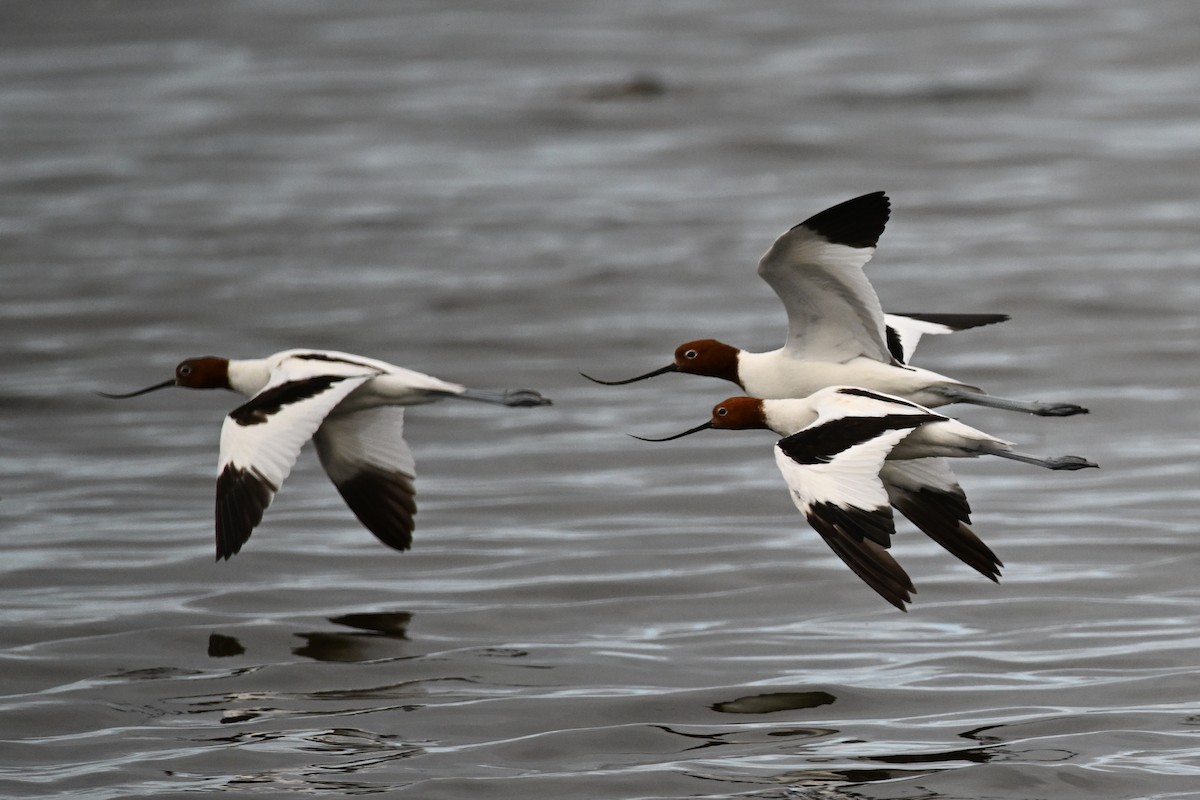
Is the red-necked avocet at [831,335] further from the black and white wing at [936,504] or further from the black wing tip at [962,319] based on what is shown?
the black wing tip at [962,319]

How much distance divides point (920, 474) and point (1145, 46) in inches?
955

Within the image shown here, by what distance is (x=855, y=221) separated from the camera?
10.5 metres

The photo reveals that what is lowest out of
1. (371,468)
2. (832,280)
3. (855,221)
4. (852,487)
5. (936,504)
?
(371,468)

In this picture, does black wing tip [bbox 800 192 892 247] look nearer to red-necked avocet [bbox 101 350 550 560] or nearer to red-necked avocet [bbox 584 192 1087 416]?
red-necked avocet [bbox 584 192 1087 416]

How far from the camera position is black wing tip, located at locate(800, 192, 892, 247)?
10.4m

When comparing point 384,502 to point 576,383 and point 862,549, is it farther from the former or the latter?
point 576,383

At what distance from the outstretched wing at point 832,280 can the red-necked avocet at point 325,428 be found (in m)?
1.46

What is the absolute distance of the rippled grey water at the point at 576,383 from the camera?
32.8ft

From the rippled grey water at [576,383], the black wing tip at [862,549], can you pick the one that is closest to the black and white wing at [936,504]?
the rippled grey water at [576,383]

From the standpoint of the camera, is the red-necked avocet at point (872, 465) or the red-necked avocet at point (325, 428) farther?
the red-necked avocet at point (325, 428)

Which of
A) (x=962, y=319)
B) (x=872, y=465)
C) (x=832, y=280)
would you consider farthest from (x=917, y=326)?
(x=872, y=465)

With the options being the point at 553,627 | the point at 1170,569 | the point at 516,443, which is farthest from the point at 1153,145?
the point at 553,627

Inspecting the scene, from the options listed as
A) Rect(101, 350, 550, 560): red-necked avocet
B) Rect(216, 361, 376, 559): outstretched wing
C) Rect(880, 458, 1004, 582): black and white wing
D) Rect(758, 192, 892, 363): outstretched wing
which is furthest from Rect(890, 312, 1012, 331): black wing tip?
Rect(216, 361, 376, 559): outstretched wing

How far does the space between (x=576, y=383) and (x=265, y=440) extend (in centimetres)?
818
